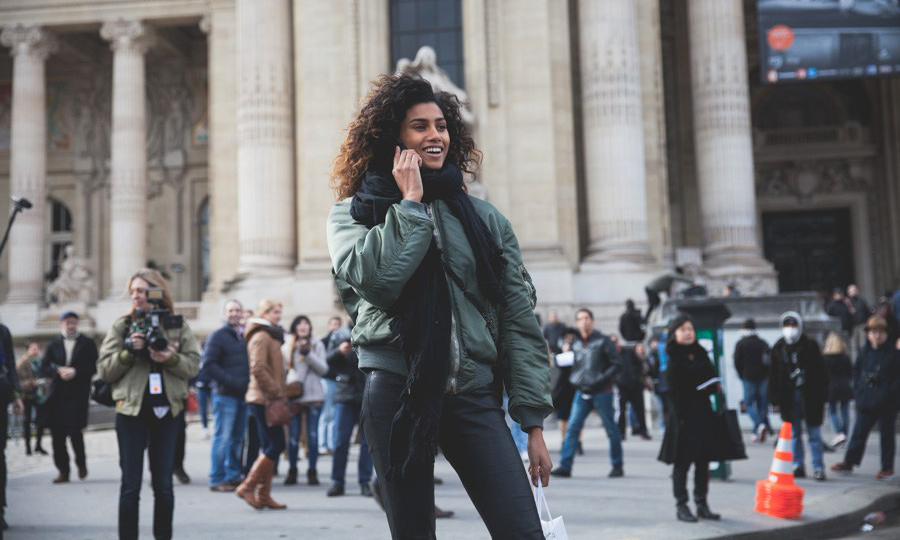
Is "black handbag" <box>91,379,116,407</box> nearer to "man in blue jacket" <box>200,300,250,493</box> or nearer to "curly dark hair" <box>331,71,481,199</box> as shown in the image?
"man in blue jacket" <box>200,300,250,493</box>

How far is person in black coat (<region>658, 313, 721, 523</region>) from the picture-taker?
28.5ft

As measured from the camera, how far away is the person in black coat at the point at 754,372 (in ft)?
50.1

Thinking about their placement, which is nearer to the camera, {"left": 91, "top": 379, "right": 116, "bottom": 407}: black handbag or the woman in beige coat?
{"left": 91, "top": 379, "right": 116, "bottom": 407}: black handbag

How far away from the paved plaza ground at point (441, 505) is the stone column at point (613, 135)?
1022 centimetres

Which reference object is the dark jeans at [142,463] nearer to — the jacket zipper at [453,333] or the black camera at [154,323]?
the black camera at [154,323]

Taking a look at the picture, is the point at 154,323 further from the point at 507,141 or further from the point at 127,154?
the point at 127,154

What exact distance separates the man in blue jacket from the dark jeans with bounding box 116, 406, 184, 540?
3955 millimetres

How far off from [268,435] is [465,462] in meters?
6.98

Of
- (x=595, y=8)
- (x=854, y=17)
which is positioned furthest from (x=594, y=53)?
(x=854, y=17)

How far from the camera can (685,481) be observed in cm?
867

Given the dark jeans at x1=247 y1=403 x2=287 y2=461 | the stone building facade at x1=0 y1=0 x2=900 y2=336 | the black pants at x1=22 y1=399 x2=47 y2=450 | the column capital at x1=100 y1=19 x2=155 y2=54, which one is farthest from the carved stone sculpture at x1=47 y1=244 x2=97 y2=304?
the dark jeans at x1=247 y1=403 x2=287 y2=461

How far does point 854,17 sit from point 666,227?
6493mm

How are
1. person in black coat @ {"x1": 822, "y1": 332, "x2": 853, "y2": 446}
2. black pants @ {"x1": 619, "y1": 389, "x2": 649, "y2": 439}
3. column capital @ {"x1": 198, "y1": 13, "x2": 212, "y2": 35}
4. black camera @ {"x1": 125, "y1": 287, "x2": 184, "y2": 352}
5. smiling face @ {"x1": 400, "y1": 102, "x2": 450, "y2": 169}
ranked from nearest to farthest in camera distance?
smiling face @ {"x1": 400, "y1": 102, "x2": 450, "y2": 169}
black camera @ {"x1": 125, "y1": 287, "x2": 184, "y2": 352}
person in black coat @ {"x1": 822, "y1": 332, "x2": 853, "y2": 446}
black pants @ {"x1": 619, "y1": 389, "x2": 649, "y2": 439}
column capital @ {"x1": 198, "y1": 13, "x2": 212, "y2": 35}

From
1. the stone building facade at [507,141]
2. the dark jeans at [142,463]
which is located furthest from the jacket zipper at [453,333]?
the stone building facade at [507,141]
